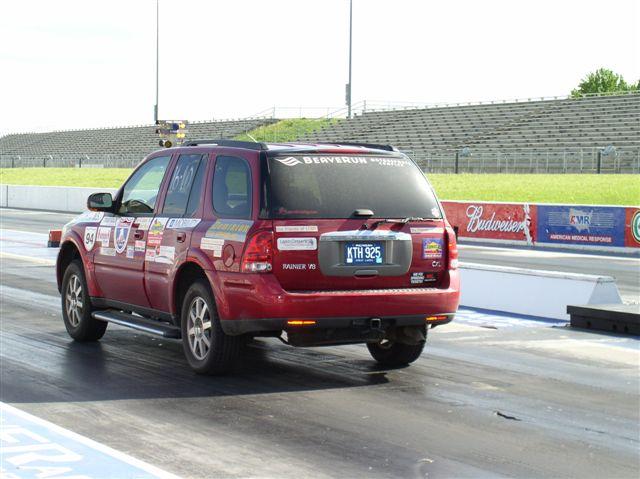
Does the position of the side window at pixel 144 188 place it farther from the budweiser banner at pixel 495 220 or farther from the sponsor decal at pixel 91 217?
the budweiser banner at pixel 495 220

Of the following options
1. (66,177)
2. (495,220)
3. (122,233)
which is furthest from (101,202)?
(66,177)

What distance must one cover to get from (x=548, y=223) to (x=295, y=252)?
21544 mm

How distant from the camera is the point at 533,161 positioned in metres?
48.0

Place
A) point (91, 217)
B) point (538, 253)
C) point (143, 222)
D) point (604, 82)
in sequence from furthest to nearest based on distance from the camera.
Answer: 1. point (604, 82)
2. point (538, 253)
3. point (91, 217)
4. point (143, 222)

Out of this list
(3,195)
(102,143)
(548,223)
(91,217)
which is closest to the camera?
(91,217)

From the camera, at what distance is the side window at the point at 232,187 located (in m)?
8.54

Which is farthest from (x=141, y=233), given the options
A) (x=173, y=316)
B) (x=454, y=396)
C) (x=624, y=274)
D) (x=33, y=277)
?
(x=624, y=274)

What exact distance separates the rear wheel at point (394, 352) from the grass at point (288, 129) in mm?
60928

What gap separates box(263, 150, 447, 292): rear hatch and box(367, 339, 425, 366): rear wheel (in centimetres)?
86

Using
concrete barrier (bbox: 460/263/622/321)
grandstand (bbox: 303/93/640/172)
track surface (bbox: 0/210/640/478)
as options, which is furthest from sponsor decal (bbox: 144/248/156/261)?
grandstand (bbox: 303/93/640/172)

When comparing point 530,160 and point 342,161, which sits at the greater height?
point 530,160

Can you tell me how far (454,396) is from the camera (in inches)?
323

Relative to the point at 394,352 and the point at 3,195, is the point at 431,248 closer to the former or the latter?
the point at 394,352

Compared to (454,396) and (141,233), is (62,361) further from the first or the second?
(454,396)
